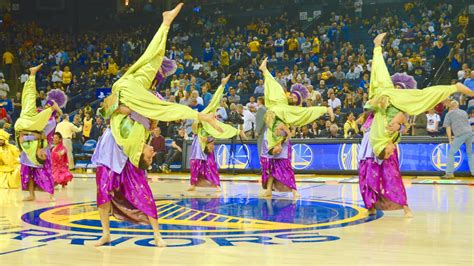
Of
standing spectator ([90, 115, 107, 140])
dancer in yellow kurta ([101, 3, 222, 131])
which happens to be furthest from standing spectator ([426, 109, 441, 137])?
dancer in yellow kurta ([101, 3, 222, 131])

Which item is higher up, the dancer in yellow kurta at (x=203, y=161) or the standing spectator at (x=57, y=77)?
the standing spectator at (x=57, y=77)

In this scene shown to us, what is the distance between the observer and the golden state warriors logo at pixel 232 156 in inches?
773

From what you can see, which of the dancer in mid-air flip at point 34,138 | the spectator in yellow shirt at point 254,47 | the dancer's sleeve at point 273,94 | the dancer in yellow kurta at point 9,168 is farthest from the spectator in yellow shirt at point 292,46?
the dancer in mid-air flip at point 34,138

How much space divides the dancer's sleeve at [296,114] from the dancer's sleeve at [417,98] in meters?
2.14

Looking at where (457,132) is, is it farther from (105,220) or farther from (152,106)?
(105,220)

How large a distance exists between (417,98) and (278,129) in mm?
3655

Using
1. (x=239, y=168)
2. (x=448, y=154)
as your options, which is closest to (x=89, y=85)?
(x=239, y=168)

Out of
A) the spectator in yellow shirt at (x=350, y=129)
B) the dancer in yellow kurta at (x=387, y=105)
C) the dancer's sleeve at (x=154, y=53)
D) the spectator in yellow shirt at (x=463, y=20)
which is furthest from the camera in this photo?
the spectator in yellow shirt at (x=463, y=20)

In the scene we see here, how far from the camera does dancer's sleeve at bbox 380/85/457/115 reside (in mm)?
8672

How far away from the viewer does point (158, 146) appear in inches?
798

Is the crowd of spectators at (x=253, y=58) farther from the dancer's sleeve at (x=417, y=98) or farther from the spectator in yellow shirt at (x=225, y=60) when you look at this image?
the dancer's sleeve at (x=417, y=98)

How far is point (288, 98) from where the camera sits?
12.0m

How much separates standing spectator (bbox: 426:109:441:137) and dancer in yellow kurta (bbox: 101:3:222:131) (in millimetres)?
12012

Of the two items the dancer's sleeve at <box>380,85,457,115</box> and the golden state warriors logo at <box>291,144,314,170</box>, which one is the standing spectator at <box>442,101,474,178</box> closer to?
the golden state warriors logo at <box>291,144,314,170</box>
